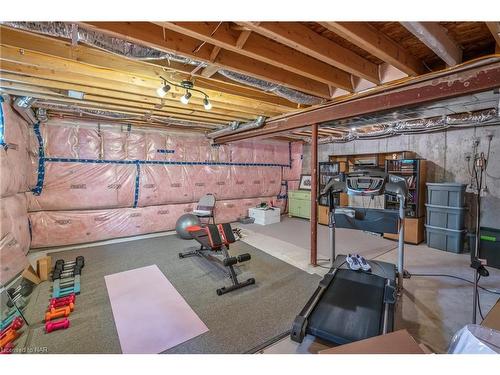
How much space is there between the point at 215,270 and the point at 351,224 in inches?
77.0

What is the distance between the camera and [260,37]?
1.81m

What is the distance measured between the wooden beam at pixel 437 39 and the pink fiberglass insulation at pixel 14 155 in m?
4.15

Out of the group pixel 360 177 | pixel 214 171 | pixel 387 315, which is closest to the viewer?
pixel 387 315

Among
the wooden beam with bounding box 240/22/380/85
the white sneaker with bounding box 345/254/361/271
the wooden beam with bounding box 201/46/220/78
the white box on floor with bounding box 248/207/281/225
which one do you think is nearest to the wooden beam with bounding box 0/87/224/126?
the wooden beam with bounding box 201/46/220/78

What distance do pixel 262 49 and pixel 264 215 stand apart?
175 inches

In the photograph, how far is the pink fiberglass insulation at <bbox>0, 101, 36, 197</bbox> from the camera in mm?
2658

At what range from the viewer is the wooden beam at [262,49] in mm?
1492

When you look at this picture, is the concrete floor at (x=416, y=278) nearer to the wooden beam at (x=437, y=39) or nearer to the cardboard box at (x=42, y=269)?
the wooden beam at (x=437, y=39)

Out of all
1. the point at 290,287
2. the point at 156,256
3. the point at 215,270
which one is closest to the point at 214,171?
the point at 156,256

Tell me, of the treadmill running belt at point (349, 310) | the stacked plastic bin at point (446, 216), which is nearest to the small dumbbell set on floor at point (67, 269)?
the treadmill running belt at point (349, 310)

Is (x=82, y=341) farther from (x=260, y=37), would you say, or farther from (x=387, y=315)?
(x=260, y=37)

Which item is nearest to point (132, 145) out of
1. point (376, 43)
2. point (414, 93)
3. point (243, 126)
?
point (243, 126)

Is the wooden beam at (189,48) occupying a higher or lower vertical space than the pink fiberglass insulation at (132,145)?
higher
